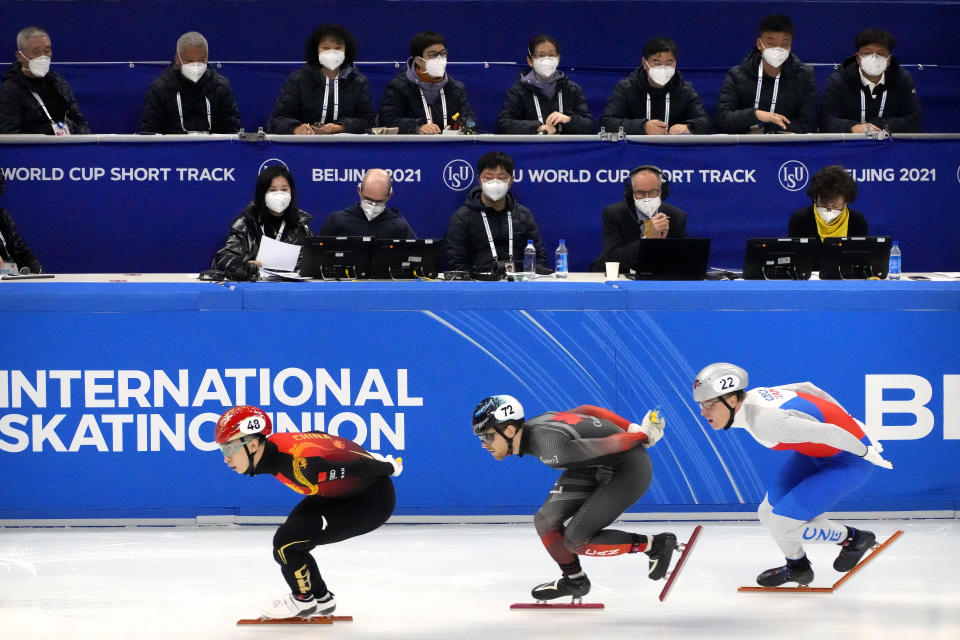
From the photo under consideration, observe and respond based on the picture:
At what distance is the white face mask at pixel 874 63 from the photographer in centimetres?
953

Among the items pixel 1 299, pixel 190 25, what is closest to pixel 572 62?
pixel 190 25

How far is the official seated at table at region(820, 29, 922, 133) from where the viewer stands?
960cm

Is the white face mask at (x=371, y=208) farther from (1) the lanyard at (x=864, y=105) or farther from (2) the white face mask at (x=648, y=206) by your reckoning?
(1) the lanyard at (x=864, y=105)

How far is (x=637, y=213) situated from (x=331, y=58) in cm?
278

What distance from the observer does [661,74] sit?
9.45 meters

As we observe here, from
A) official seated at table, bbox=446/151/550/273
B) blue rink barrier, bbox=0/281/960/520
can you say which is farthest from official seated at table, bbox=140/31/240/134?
blue rink barrier, bbox=0/281/960/520

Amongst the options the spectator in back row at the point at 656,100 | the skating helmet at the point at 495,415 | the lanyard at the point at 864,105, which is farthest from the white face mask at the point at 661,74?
the skating helmet at the point at 495,415

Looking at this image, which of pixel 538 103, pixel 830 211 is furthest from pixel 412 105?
Answer: pixel 830 211

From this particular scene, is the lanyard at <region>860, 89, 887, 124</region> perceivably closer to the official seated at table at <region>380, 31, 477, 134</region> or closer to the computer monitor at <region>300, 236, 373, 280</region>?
the official seated at table at <region>380, 31, 477, 134</region>

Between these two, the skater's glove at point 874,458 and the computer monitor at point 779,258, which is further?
the computer monitor at point 779,258

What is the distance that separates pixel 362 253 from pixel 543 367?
4.64ft

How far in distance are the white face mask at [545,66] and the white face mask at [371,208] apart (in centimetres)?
196

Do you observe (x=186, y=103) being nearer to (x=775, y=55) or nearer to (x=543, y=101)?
(x=543, y=101)

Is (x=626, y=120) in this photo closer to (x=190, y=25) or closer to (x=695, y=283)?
(x=695, y=283)
